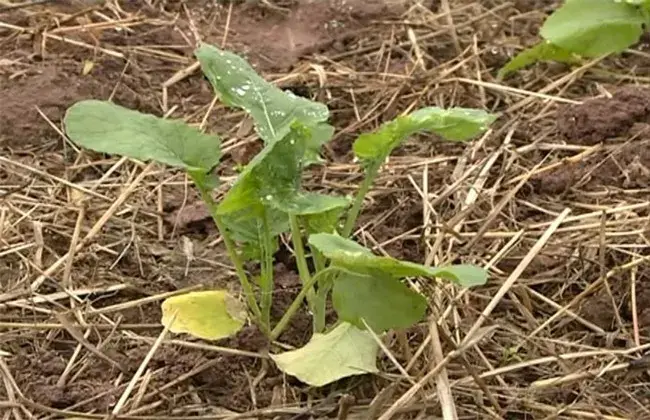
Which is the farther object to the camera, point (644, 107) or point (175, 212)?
point (644, 107)

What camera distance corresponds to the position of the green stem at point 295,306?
1581 mm

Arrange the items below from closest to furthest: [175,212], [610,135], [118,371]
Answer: [118,371] → [175,212] → [610,135]

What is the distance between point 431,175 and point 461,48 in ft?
1.89

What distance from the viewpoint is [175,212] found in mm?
2004

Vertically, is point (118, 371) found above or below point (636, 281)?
below

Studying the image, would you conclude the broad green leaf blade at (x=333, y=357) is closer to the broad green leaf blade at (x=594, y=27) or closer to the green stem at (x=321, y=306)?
the green stem at (x=321, y=306)

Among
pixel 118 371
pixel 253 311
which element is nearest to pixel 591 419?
pixel 253 311

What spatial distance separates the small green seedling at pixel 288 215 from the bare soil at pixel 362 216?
0.06 meters

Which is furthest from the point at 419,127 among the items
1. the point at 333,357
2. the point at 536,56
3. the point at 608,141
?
the point at 536,56

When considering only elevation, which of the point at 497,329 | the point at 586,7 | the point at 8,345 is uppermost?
the point at 586,7

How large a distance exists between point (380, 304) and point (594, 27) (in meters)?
1.10

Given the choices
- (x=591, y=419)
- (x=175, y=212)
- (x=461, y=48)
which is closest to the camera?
(x=591, y=419)

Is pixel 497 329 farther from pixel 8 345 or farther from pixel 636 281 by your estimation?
pixel 8 345

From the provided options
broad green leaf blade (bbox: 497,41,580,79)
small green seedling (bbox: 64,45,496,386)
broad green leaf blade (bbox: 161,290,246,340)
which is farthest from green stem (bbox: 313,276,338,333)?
broad green leaf blade (bbox: 497,41,580,79)
